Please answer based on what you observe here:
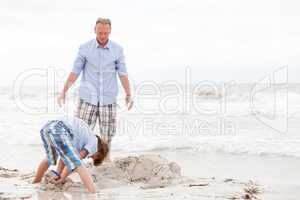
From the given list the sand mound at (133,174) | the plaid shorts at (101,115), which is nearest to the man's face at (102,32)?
the plaid shorts at (101,115)

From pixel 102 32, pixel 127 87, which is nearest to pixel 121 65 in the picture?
pixel 127 87

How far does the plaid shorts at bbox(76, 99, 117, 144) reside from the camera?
5227 mm

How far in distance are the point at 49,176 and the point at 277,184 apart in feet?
7.53

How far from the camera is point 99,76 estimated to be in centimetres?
518

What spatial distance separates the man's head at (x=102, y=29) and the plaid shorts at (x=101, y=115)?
0.73 m

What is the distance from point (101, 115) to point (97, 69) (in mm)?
530

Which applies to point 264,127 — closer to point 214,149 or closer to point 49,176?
point 214,149

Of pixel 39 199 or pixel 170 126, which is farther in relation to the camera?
pixel 170 126

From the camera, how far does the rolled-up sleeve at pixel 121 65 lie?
17.2 feet

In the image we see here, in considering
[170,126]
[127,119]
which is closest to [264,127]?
[170,126]

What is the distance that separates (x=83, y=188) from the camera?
4246mm

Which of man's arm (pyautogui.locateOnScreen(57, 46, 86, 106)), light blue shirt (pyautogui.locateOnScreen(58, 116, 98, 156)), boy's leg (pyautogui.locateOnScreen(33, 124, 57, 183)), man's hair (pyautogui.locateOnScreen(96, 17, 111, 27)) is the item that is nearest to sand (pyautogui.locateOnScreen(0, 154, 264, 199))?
boy's leg (pyautogui.locateOnScreen(33, 124, 57, 183))

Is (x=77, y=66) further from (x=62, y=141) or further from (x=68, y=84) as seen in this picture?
(x=62, y=141)

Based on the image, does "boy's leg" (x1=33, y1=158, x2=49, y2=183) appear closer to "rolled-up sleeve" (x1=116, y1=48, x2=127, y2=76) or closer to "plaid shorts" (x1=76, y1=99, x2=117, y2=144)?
"plaid shorts" (x1=76, y1=99, x2=117, y2=144)
